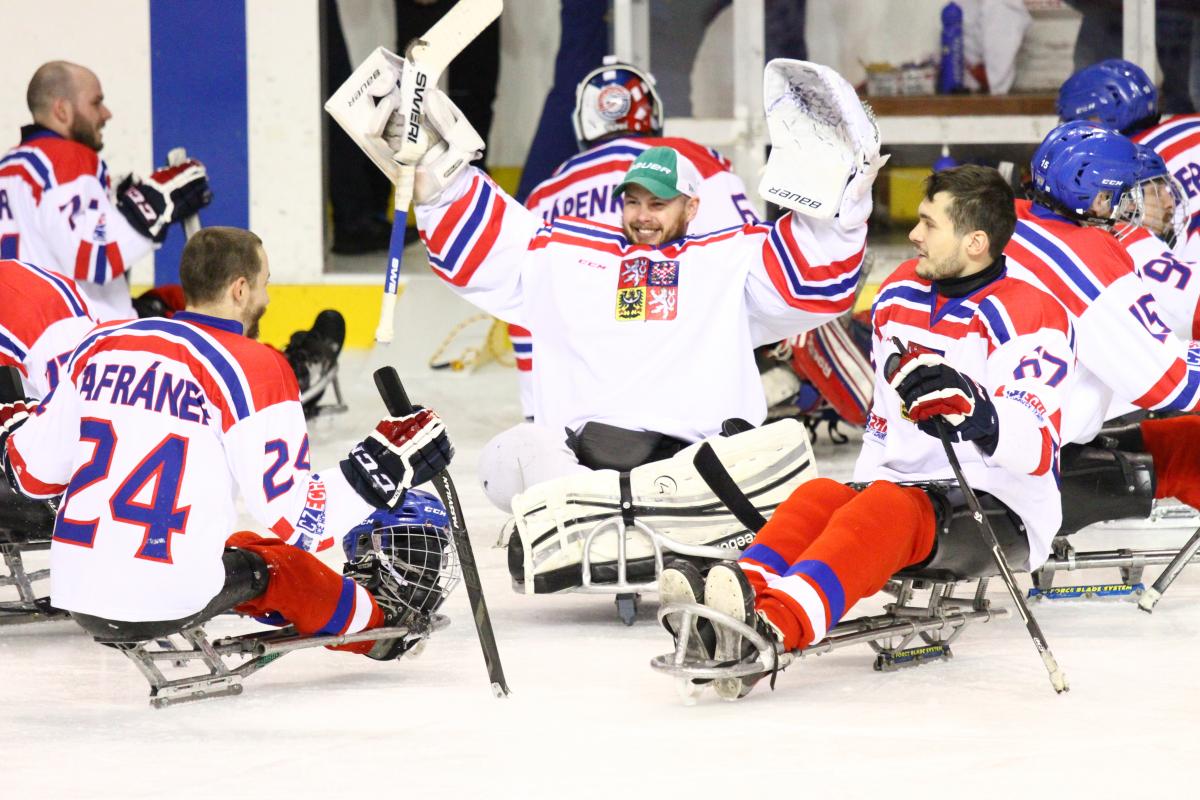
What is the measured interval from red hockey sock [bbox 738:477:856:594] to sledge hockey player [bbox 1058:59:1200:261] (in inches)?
89.6

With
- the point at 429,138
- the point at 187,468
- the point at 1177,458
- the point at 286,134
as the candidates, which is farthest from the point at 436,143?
the point at 286,134

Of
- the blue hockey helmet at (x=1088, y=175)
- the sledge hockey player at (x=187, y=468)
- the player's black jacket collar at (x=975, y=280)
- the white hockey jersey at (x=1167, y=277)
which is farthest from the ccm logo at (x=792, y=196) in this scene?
the sledge hockey player at (x=187, y=468)

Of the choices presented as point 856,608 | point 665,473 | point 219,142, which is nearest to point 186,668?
point 665,473

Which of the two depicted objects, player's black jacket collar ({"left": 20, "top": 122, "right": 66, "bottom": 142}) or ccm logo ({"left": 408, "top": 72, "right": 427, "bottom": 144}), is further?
player's black jacket collar ({"left": 20, "top": 122, "right": 66, "bottom": 142})

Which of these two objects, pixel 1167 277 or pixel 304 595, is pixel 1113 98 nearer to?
pixel 1167 277

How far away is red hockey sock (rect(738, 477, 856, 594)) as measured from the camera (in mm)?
3242

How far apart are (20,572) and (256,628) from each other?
0.48 metres

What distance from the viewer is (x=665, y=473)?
3.90m

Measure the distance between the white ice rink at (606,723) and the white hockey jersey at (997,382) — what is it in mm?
330

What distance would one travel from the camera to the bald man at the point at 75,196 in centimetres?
575

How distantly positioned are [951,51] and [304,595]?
5214mm

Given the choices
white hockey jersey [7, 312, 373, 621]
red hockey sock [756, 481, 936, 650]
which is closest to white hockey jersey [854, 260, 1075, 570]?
red hockey sock [756, 481, 936, 650]

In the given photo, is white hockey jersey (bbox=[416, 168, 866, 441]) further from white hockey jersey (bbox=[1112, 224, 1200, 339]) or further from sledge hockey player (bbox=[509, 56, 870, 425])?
sledge hockey player (bbox=[509, 56, 870, 425])

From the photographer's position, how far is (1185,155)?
5.34 metres
